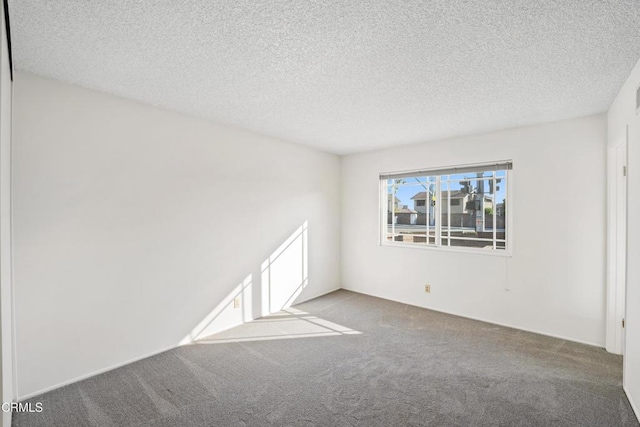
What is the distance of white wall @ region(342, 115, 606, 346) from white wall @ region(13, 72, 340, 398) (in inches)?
92.8

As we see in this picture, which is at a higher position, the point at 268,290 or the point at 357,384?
the point at 268,290

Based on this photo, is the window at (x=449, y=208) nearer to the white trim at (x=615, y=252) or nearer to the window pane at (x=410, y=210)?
the window pane at (x=410, y=210)

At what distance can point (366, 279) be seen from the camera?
5.15 meters

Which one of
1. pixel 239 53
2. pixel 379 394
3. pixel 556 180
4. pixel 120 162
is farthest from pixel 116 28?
pixel 556 180

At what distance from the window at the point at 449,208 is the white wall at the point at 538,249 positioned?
15 centimetres

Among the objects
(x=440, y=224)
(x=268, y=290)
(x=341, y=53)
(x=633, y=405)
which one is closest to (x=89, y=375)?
(x=268, y=290)

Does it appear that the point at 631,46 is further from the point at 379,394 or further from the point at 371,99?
the point at 379,394

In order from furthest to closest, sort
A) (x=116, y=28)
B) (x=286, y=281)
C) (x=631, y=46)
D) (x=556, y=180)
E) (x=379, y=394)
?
1. (x=286, y=281)
2. (x=556, y=180)
3. (x=379, y=394)
4. (x=631, y=46)
5. (x=116, y=28)

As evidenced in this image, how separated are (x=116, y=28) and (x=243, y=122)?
5.86 feet

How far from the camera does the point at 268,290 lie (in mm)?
4195

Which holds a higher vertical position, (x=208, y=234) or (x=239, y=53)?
(x=239, y=53)

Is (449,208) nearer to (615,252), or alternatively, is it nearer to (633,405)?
(615,252)

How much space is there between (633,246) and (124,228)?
409 centimetres

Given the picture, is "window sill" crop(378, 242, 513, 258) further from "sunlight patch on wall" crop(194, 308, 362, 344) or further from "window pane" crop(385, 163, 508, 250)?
"sunlight patch on wall" crop(194, 308, 362, 344)
